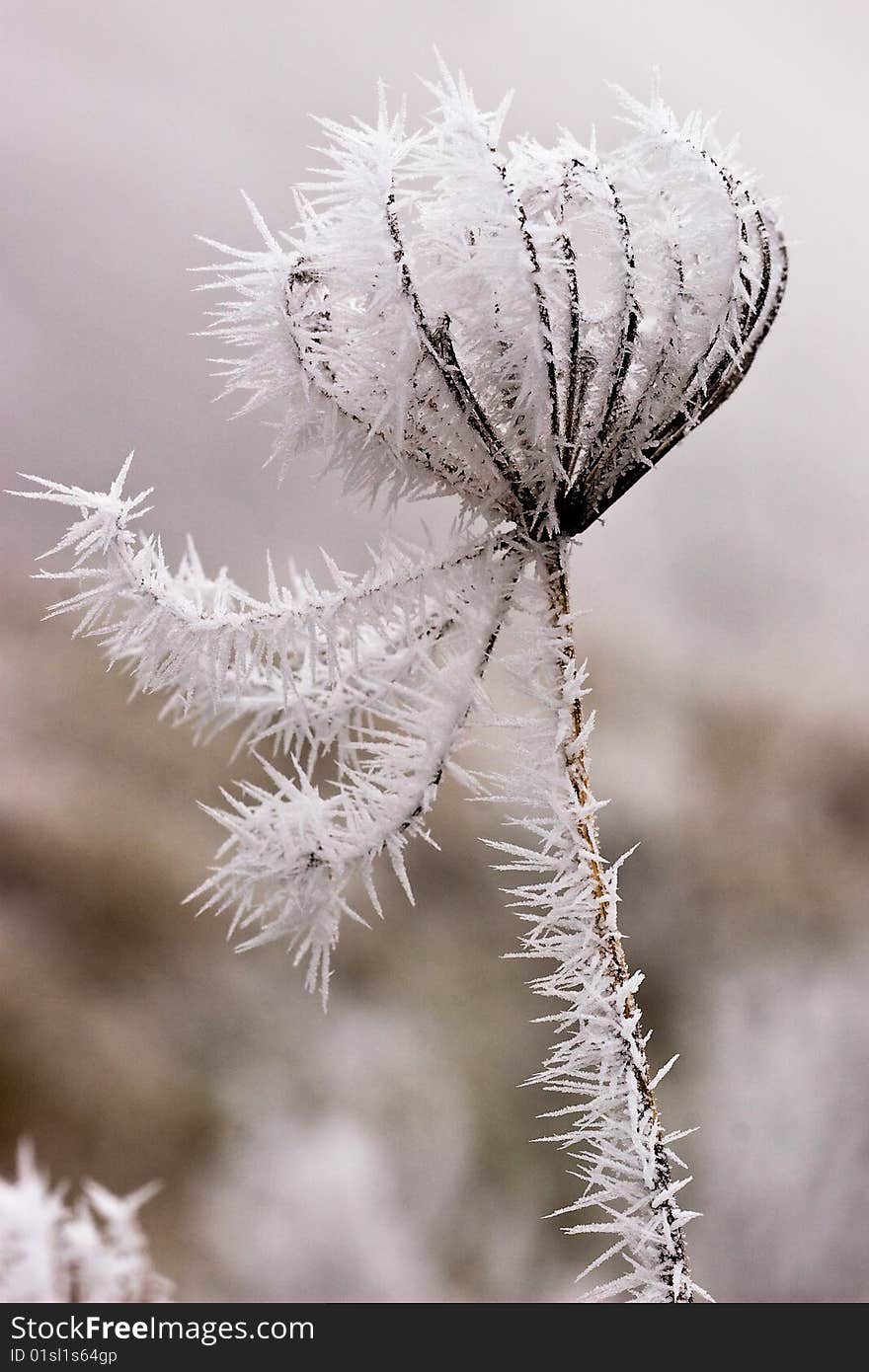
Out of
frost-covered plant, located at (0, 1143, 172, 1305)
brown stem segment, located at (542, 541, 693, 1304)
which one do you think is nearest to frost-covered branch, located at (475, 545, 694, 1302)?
brown stem segment, located at (542, 541, 693, 1304)

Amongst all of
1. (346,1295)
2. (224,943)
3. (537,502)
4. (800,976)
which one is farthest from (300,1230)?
(537,502)

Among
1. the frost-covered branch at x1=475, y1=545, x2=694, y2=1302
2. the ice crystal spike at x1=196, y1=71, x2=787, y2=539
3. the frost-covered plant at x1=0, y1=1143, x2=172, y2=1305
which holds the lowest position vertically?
the frost-covered plant at x1=0, y1=1143, x2=172, y2=1305

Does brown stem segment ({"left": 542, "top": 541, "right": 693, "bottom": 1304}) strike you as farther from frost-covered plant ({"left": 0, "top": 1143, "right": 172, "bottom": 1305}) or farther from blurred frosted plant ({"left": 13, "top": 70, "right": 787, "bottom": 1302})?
frost-covered plant ({"left": 0, "top": 1143, "right": 172, "bottom": 1305})

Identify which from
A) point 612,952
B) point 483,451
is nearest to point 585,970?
point 612,952

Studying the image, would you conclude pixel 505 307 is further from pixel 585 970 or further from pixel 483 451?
pixel 585 970

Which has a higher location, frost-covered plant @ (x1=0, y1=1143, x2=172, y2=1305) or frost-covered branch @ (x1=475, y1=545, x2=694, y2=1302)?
frost-covered branch @ (x1=475, y1=545, x2=694, y2=1302)

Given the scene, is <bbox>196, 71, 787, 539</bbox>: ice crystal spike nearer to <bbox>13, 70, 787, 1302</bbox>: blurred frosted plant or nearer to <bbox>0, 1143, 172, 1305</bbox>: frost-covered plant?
<bbox>13, 70, 787, 1302</bbox>: blurred frosted plant
